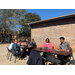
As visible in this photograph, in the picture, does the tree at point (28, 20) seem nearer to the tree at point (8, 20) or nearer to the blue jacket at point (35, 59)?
the tree at point (8, 20)

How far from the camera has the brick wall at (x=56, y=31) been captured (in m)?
6.77

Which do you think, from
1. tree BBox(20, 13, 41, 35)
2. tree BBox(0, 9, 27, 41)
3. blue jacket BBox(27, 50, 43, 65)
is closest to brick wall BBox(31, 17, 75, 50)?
blue jacket BBox(27, 50, 43, 65)

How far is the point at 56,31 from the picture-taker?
299 inches

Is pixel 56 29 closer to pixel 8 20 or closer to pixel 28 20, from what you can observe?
pixel 8 20

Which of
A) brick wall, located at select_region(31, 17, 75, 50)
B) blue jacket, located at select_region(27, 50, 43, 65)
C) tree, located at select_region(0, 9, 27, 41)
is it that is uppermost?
tree, located at select_region(0, 9, 27, 41)

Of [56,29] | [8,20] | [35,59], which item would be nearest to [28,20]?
[8,20]

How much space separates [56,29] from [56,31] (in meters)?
0.23

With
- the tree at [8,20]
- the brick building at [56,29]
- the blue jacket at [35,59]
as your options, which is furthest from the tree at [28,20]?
the blue jacket at [35,59]

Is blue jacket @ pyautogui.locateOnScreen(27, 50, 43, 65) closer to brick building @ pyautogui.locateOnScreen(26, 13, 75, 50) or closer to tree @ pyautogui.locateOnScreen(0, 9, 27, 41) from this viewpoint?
brick building @ pyautogui.locateOnScreen(26, 13, 75, 50)

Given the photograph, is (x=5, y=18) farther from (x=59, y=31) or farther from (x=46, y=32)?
(x=59, y=31)

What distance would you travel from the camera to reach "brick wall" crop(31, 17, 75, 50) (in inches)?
267

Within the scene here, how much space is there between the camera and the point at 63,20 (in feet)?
23.4
